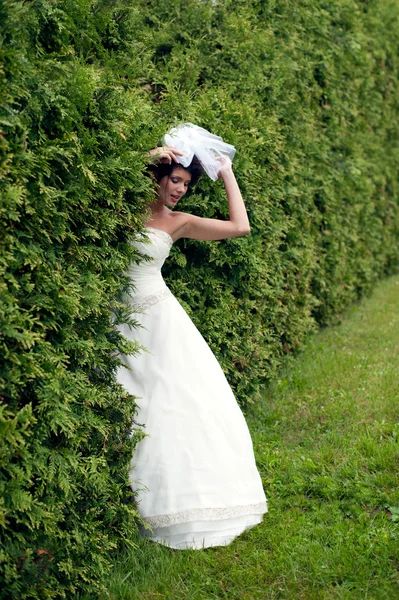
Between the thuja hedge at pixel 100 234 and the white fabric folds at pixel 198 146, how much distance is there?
18cm

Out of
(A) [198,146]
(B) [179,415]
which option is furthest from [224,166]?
(B) [179,415]

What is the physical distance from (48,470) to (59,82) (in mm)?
1610

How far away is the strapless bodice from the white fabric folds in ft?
1.44

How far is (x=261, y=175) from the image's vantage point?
19.3 ft

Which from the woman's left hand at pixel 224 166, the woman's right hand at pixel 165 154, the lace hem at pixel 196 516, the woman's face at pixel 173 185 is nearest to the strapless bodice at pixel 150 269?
the woman's face at pixel 173 185

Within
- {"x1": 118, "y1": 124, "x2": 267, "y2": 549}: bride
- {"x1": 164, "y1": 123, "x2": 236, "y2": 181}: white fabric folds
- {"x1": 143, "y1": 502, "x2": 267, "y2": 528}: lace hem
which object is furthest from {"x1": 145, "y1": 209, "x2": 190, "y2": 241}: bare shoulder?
{"x1": 143, "y1": 502, "x2": 267, "y2": 528}: lace hem

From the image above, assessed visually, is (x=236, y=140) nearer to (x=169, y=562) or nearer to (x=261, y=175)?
(x=261, y=175)

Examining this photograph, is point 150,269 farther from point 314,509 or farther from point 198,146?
point 314,509

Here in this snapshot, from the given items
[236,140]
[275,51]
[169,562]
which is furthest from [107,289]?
[275,51]

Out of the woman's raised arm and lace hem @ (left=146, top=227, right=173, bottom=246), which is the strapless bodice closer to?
lace hem @ (left=146, top=227, right=173, bottom=246)

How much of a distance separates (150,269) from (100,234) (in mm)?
745

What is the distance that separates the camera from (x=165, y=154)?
3979 mm

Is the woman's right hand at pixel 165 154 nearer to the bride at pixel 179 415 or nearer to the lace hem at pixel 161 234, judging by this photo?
the bride at pixel 179 415

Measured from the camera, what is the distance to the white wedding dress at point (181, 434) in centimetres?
379
